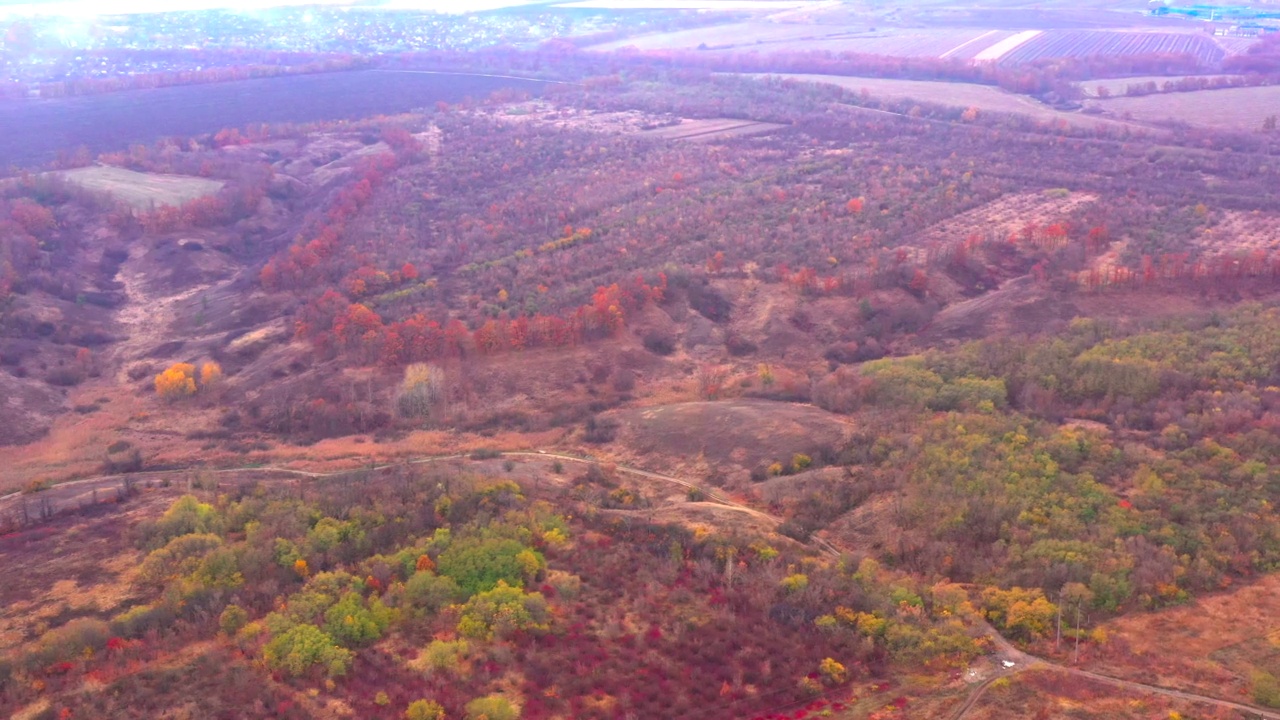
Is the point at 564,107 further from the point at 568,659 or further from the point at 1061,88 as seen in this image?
the point at 568,659

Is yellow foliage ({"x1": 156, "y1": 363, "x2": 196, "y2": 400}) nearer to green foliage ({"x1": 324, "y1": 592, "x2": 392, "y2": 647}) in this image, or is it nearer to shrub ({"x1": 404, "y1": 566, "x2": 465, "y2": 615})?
green foliage ({"x1": 324, "y1": 592, "x2": 392, "y2": 647})

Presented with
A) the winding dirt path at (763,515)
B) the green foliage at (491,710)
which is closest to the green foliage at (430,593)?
the green foliage at (491,710)

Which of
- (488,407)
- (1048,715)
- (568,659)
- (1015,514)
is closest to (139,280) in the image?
(488,407)

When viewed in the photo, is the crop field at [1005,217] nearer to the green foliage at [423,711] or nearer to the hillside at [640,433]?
the hillside at [640,433]

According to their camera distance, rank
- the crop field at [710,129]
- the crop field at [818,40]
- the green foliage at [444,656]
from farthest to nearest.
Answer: the crop field at [818,40]
the crop field at [710,129]
the green foliage at [444,656]

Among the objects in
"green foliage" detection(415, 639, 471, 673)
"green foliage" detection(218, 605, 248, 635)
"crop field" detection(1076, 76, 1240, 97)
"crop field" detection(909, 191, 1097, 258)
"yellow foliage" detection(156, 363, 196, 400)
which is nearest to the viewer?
"green foliage" detection(415, 639, 471, 673)

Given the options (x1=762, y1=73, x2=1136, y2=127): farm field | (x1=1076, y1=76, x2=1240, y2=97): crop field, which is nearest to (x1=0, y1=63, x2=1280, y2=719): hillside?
(x1=762, y1=73, x2=1136, y2=127): farm field
